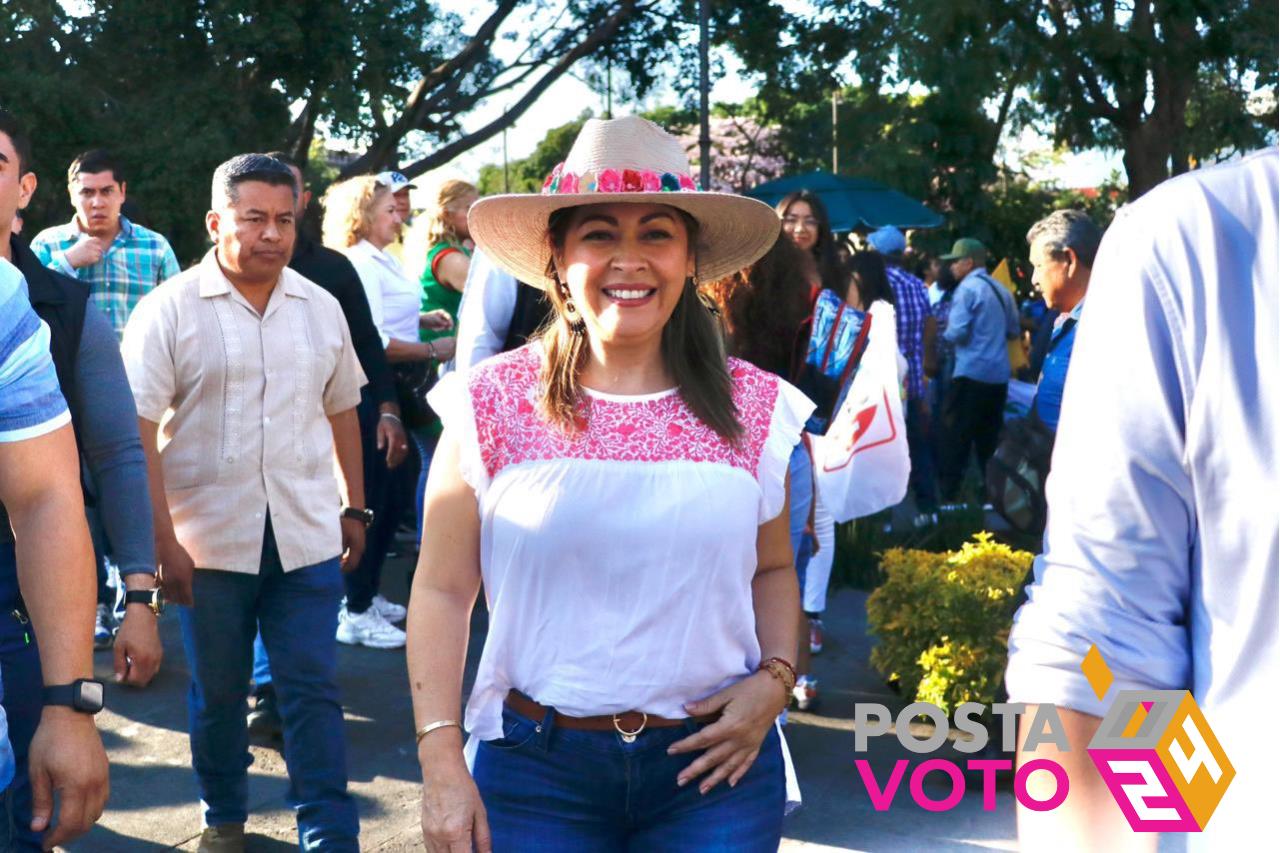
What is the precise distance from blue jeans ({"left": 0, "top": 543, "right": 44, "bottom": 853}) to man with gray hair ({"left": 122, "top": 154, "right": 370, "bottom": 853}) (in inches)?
57.1

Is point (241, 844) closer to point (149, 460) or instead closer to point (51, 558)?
point (149, 460)

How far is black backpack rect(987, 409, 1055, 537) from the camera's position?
3582 millimetres

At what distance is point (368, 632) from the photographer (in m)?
6.65

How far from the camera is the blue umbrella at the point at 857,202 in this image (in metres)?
14.4

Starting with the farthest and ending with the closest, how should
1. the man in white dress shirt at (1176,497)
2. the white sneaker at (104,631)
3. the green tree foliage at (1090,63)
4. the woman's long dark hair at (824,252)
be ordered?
the green tree foliage at (1090,63)
the white sneaker at (104,631)
the woman's long dark hair at (824,252)
the man in white dress shirt at (1176,497)

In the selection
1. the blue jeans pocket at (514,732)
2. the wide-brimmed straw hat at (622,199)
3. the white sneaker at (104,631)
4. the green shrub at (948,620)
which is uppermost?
the wide-brimmed straw hat at (622,199)

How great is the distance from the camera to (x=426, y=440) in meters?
6.95

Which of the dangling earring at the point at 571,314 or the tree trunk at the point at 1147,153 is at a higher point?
the tree trunk at the point at 1147,153

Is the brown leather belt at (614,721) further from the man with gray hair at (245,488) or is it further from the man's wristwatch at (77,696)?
the man with gray hair at (245,488)

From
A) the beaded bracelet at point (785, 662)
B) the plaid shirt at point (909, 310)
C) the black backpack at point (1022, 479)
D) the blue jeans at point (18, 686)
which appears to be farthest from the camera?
the plaid shirt at point (909, 310)

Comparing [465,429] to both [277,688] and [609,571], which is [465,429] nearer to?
[609,571]

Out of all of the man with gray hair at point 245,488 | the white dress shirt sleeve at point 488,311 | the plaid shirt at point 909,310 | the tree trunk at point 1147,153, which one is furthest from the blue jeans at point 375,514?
the tree trunk at point 1147,153

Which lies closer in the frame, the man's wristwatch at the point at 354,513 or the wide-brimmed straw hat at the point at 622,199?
the wide-brimmed straw hat at the point at 622,199

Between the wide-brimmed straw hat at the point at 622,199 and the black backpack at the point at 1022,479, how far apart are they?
0.99 meters
